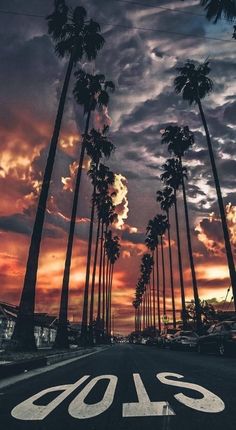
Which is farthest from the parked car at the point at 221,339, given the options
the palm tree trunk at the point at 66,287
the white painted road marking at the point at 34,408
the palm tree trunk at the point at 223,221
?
the white painted road marking at the point at 34,408

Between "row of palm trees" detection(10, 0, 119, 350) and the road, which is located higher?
"row of palm trees" detection(10, 0, 119, 350)

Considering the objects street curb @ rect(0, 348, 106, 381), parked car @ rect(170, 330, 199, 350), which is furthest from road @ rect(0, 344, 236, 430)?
Result: parked car @ rect(170, 330, 199, 350)

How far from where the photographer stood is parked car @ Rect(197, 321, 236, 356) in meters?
15.4

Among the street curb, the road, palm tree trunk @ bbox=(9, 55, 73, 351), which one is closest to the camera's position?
the road

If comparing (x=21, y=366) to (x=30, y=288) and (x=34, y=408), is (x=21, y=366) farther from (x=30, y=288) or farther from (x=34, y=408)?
(x=30, y=288)

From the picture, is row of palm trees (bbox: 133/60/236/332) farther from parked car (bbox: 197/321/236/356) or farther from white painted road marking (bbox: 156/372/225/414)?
white painted road marking (bbox: 156/372/225/414)

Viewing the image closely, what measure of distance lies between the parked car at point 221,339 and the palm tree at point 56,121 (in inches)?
311

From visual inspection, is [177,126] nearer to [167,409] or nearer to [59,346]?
[59,346]

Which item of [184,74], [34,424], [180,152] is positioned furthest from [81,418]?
[180,152]

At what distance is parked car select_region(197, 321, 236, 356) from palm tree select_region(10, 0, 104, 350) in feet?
25.9

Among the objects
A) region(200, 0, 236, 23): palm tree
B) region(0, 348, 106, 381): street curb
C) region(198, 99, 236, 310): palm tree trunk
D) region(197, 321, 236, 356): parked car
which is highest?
region(200, 0, 236, 23): palm tree

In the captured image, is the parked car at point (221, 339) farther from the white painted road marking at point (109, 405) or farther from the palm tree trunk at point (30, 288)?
the white painted road marking at point (109, 405)

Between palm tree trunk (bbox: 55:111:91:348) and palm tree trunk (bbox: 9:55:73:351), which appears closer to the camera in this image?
palm tree trunk (bbox: 9:55:73:351)

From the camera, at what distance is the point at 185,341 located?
25.5 metres
